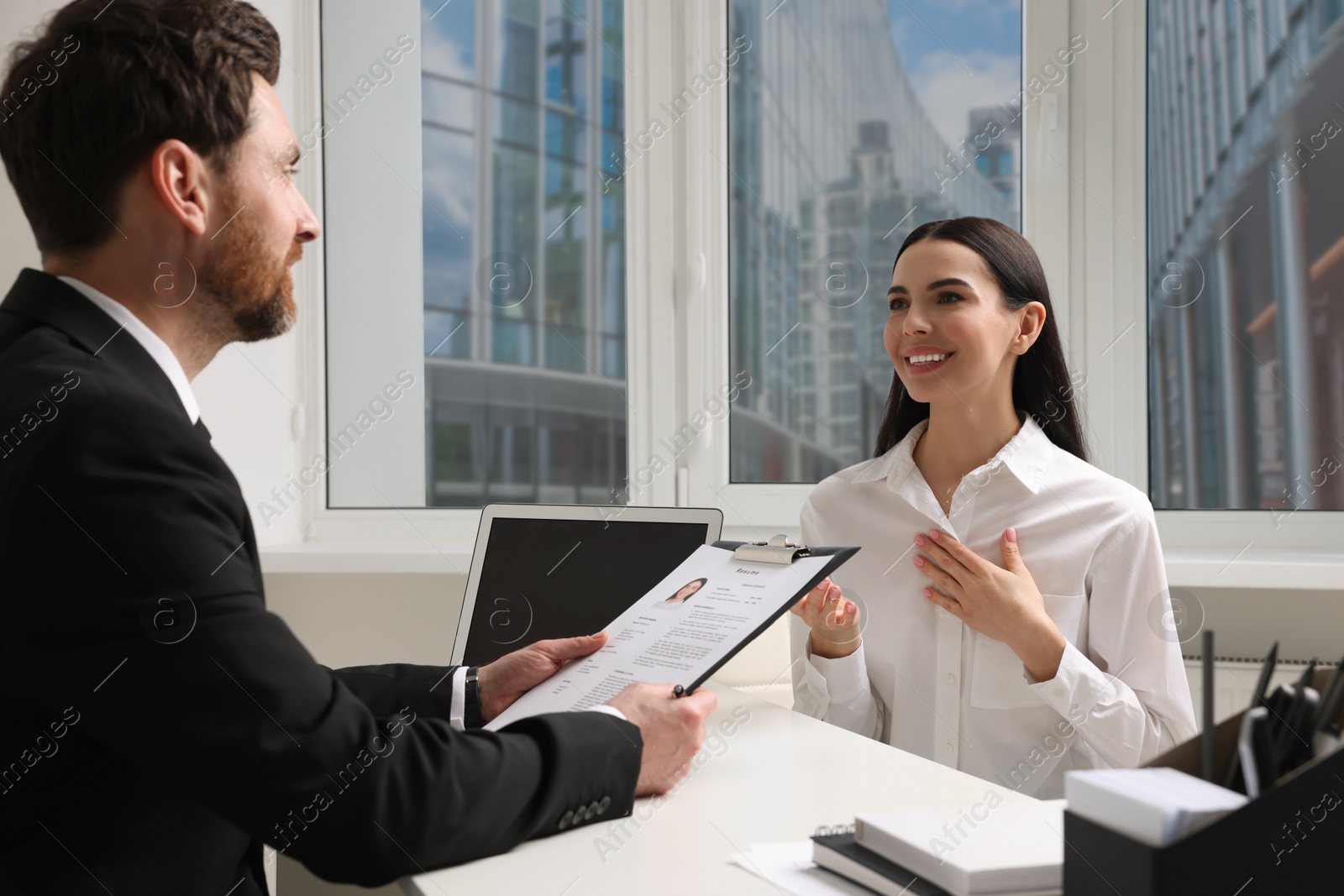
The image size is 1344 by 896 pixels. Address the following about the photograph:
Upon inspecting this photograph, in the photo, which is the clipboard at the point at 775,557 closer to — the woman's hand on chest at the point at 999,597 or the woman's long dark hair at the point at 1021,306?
the woman's hand on chest at the point at 999,597

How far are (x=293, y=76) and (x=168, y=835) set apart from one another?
2.60 m

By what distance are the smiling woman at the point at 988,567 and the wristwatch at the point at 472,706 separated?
533mm

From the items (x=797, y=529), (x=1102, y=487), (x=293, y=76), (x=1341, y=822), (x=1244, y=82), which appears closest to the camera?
(x=1341, y=822)

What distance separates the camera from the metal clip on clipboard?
1.10 m

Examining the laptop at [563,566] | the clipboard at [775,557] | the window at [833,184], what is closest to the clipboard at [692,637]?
the clipboard at [775,557]

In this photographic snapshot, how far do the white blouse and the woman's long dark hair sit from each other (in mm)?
75

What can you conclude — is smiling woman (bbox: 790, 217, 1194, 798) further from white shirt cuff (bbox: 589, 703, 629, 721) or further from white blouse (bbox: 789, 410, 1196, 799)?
white shirt cuff (bbox: 589, 703, 629, 721)

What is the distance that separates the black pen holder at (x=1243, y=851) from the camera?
559 mm

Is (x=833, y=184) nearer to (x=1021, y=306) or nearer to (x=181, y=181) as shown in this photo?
(x=1021, y=306)

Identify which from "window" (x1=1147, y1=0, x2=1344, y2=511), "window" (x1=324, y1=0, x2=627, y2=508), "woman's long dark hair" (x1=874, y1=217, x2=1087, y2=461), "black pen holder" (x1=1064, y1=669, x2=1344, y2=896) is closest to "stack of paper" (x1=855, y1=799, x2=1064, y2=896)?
"black pen holder" (x1=1064, y1=669, x2=1344, y2=896)

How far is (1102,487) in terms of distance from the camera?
5.54 ft

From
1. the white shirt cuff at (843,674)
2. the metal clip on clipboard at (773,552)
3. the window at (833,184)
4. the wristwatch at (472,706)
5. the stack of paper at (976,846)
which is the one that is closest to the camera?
the stack of paper at (976,846)

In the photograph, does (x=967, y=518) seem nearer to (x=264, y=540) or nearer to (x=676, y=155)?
(x=676, y=155)

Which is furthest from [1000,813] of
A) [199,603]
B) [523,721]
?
[199,603]
